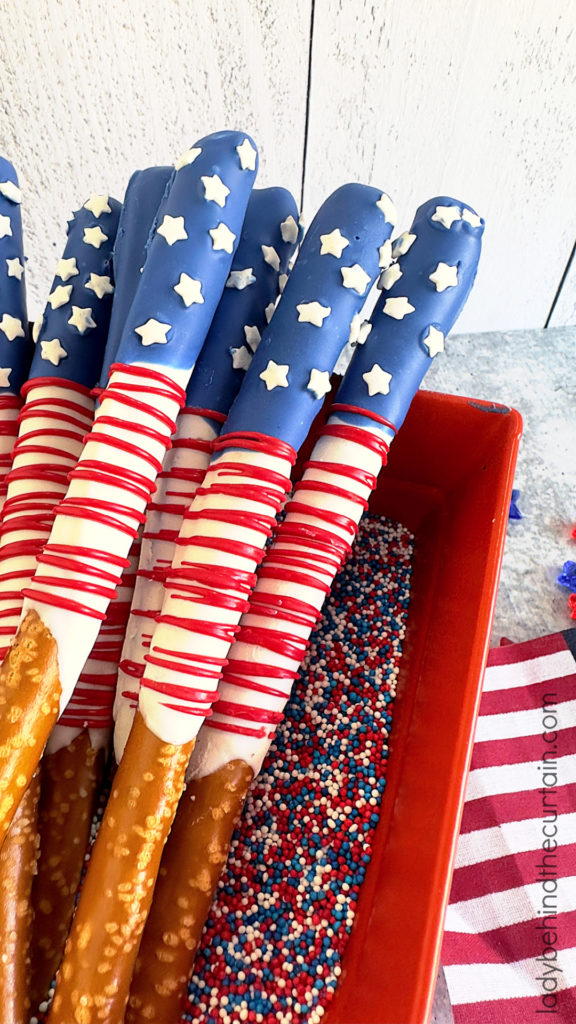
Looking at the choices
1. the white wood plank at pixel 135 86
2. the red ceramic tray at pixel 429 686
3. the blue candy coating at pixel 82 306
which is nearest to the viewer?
the red ceramic tray at pixel 429 686

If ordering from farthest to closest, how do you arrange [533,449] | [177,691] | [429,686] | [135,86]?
[533,449] < [135,86] < [429,686] < [177,691]

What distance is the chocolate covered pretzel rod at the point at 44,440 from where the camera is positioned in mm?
471

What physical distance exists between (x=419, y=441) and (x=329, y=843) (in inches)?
13.3

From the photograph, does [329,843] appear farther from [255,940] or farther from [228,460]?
[228,460]

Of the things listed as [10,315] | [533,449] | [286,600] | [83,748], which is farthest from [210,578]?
[533,449]

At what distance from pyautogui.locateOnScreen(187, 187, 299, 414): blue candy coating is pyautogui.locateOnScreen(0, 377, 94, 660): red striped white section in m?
0.10

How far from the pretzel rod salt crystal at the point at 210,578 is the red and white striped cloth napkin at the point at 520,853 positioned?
0.85 ft

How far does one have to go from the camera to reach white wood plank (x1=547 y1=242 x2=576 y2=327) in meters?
0.97

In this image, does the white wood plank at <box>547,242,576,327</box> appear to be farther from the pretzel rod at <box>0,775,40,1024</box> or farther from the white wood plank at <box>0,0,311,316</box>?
the pretzel rod at <box>0,775,40,1024</box>

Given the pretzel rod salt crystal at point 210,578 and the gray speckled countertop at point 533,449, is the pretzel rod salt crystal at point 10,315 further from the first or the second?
the gray speckled countertop at point 533,449

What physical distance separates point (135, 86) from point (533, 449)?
58 cm

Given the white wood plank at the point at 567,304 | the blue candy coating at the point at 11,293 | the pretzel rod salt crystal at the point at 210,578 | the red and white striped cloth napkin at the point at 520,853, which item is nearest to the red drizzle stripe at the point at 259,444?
the pretzel rod salt crystal at the point at 210,578

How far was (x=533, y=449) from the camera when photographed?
0.88 meters

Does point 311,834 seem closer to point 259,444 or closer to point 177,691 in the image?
point 177,691
